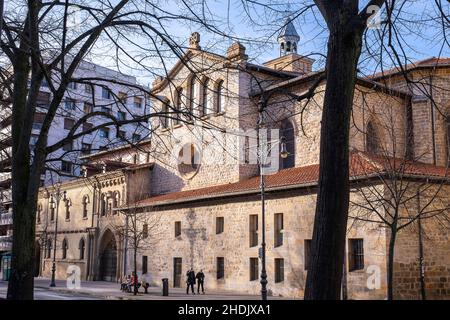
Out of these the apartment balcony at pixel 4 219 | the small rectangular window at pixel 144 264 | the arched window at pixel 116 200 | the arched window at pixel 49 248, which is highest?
the arched window at pixel 116 200

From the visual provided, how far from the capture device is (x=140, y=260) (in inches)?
1448

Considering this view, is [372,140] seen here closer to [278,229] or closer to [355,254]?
[278,229]

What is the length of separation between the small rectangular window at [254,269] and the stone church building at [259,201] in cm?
12

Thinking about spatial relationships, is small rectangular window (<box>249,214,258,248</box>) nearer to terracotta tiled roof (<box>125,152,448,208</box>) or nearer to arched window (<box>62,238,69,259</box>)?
Result: terracotta tiled roof (<box>125,152,448,208</box>)

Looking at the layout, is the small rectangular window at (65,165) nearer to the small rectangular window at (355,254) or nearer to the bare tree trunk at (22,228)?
the bare tree trunk at (22,228)

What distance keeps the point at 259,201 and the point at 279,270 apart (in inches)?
149

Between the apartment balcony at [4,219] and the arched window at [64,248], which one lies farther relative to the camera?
the apartment balcony at [4,219]

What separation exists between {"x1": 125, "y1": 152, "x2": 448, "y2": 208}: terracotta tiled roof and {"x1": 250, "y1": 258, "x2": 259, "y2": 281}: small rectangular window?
3697 mm

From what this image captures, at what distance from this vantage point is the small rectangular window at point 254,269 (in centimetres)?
2814

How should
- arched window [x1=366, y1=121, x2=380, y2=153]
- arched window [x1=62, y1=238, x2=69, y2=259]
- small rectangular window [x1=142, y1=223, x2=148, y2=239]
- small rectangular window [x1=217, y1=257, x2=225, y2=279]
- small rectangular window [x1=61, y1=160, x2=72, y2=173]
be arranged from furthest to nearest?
arched window [x1=62, y1=238, x2=69, y2=259], small rectangular window [x1=142, y1=223, x2=148, y2=239], small rectangular window [x1=217, y1=257, x2=225, y2=279], arched window [x1=366, y1=121, x2=380, y2=153], small rectangular window [x1=61, y1=160, x2=72, y2=173]

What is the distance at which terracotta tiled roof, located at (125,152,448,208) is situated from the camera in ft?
73.6

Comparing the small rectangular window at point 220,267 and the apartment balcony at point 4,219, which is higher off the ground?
the apartment balcony at point 4,219

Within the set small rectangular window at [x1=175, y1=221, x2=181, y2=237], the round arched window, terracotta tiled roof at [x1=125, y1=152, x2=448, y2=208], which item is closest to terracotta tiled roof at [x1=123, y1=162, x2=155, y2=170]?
terracotta tiled roof at [x1=125, y1=152, x2=448, y2=208]

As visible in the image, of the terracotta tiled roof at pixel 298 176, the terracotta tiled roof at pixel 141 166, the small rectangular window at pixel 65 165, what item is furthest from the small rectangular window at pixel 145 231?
the small rectangular window at pixel 65 165
